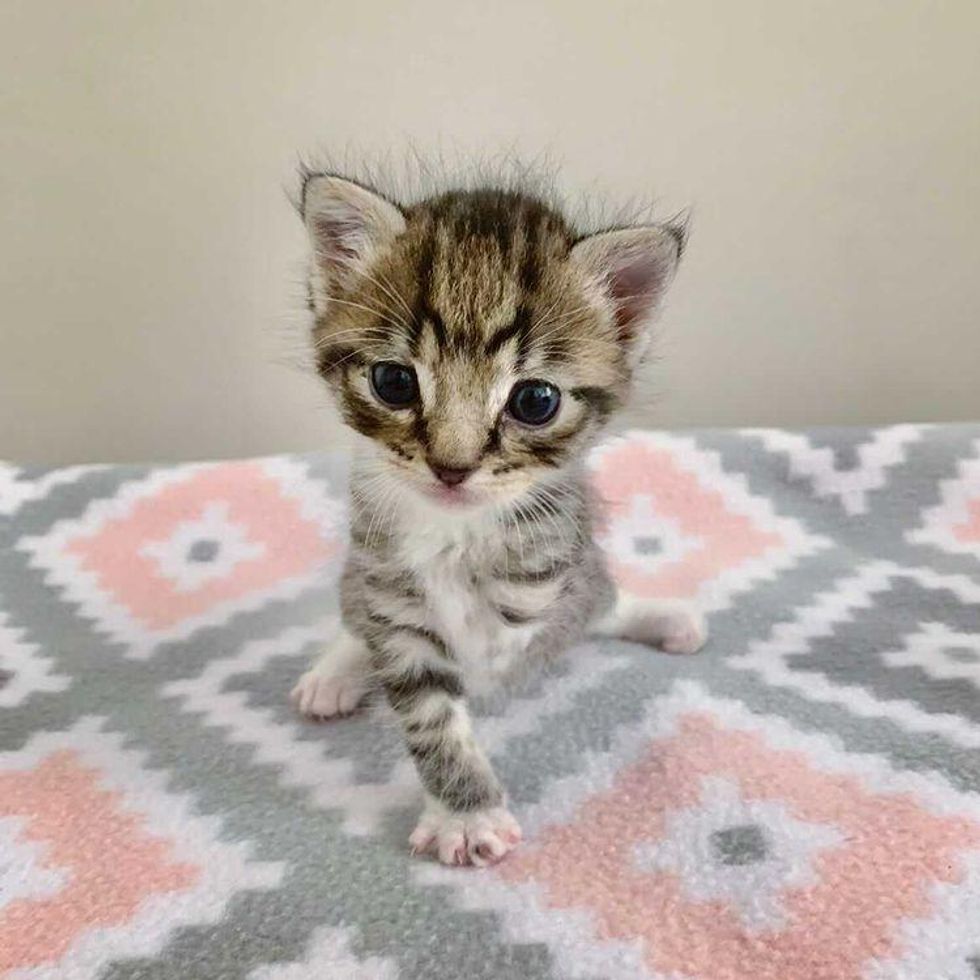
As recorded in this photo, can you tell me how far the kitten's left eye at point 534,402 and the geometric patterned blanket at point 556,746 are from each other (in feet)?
1.20

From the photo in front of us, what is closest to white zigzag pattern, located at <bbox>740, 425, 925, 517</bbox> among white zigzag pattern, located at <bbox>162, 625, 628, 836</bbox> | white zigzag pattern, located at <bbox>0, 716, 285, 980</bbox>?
white zigzag pattern, located at <bbox>162, 625, 628, 836</bbox>

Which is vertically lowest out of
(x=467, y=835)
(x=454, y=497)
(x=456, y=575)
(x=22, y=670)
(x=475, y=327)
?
(x=22, y=670)

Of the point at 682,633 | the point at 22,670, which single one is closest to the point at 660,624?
the point at 682,633

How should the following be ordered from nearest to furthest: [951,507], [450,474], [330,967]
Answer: [330,967] < [450,474] < [951,507]

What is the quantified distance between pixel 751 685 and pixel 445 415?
0.54 m

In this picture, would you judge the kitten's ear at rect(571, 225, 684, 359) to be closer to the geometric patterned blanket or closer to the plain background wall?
the geometric patterned blanket

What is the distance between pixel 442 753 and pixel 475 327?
15.8 inches

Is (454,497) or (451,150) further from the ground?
(451,150)

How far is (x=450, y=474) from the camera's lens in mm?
870

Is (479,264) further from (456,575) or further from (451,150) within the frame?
(451,150)

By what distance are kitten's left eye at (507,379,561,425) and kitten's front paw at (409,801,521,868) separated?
0.36 m

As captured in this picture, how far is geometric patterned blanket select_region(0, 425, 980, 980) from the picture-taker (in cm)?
77

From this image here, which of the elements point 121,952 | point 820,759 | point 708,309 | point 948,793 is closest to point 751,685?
point 820,759

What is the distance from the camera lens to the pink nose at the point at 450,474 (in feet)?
2.85
